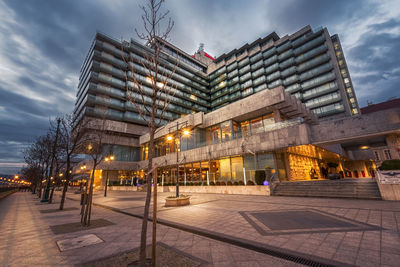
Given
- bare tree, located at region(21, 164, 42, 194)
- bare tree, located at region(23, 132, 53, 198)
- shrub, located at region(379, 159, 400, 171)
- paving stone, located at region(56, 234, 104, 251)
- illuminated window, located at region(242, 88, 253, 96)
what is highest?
illuminated window, located at region(242, 88, 253, 96)

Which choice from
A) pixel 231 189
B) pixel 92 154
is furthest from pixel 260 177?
pixel 92 154

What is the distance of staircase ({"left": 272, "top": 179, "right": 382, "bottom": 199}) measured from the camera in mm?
11736

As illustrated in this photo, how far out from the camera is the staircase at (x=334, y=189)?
→ 38.5 ft

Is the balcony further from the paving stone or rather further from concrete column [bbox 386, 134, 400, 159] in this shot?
the paving stone

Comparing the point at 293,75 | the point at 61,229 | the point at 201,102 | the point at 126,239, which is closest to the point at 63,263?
Result: the point at 126,239

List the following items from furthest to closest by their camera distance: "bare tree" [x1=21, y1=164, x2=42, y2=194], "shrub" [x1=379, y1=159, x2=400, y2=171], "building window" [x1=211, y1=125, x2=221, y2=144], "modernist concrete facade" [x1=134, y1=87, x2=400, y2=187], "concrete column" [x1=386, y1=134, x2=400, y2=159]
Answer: "bare tree" [x1=21, y1=164, x2=42, y2=194] → "building window" [x1=211, y1=125, x2=221, y2=144] → "modernist concrete facade" [x1=134, y1=87, x2=400, y2=187] → "concrete column" [x1=386, y1=134, x2=400, y2=159] → "shrub" [x1=379, y1=159, x2=400, y2=171]

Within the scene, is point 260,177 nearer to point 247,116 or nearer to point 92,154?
point 247,116

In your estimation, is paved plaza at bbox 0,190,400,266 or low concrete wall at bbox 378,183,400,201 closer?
paved plaza at bbox 0,190,400,266

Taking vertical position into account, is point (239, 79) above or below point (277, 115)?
above

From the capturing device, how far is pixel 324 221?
20.5 feet

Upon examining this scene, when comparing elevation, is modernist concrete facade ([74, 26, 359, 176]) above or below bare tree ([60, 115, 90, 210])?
above

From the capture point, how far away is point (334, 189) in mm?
13312

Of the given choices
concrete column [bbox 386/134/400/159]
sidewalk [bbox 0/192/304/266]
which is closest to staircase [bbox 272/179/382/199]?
concrete column [bbox 386/134/400/159]

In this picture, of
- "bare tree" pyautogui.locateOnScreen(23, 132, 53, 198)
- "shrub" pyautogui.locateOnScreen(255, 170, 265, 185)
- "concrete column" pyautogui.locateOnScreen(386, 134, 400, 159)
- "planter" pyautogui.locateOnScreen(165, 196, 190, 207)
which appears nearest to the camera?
"planter" pyautogui.locateOnScreen(165, 196, 190, 207)
